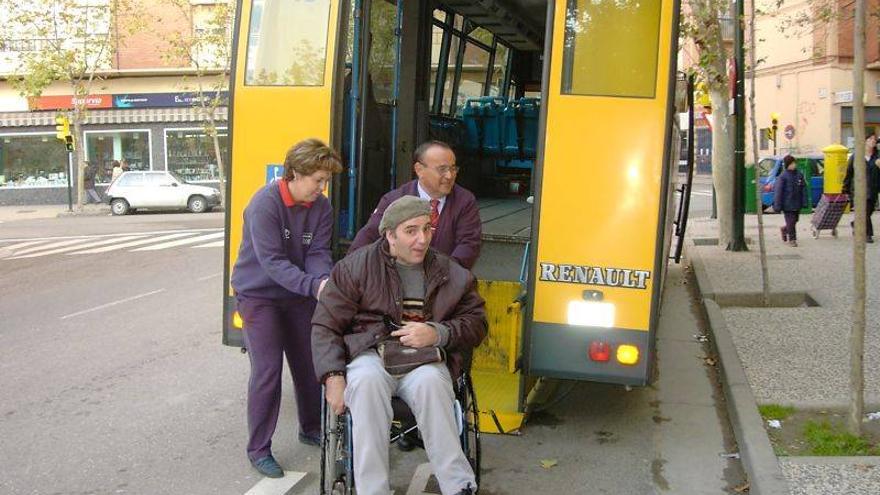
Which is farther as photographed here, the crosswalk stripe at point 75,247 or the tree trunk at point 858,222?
the crosswalk stripe at point 75,247

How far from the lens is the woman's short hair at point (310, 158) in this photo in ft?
A: 14.6

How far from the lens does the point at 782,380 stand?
6098mm

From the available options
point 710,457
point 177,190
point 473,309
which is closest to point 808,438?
point 710,457

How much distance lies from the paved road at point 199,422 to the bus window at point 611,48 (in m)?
2.14

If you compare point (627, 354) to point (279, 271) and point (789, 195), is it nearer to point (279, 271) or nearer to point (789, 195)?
point (279, 271)

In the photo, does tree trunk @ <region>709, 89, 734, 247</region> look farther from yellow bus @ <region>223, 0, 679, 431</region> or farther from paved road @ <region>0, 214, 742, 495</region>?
yellow bus @ <region>223, 0, 679, 431</region>

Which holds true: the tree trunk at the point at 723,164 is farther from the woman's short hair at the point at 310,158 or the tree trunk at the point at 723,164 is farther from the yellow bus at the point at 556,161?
the woman's short hair at the point at 310,158

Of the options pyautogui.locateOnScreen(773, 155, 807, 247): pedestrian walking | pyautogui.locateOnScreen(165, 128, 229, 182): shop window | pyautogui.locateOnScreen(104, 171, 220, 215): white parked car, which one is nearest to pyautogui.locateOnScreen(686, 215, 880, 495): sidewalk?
pyautogui.locateOnScreen(773, 155, 807, 247): pedestrian walking

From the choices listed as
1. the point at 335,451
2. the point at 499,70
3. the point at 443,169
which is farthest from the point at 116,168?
the point at 335,451

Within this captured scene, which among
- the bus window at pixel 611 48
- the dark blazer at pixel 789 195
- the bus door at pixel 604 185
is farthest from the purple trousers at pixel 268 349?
the dark blazer at pixel 789 195

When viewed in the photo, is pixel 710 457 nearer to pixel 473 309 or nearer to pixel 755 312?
pixel 473 309

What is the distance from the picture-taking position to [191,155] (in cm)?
3609

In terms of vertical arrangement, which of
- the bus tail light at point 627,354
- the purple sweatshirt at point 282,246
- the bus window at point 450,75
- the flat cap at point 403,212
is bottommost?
the bus tail light at point 627,354

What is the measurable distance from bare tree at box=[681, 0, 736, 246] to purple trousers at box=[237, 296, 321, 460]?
26.5ft
